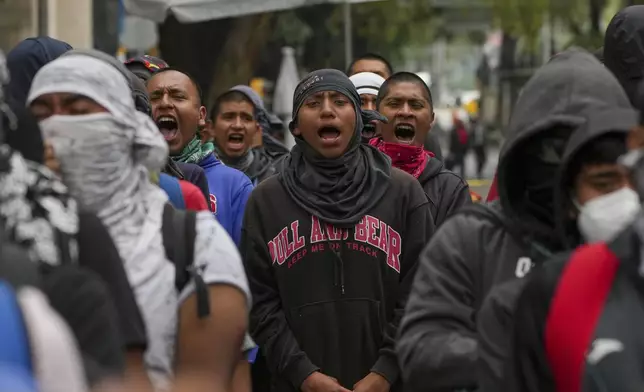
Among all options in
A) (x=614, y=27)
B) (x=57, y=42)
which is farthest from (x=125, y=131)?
(x=614, y=27)

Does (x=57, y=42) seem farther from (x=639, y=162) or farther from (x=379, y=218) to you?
(x=639, y=162)

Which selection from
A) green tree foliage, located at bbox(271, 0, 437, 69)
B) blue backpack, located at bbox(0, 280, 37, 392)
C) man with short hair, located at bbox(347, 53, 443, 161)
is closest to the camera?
blue backpack, located at bbox(0, 280, 37, 392)

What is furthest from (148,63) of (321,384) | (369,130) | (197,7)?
(197,7)

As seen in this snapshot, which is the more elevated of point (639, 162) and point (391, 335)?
point (639, 162)

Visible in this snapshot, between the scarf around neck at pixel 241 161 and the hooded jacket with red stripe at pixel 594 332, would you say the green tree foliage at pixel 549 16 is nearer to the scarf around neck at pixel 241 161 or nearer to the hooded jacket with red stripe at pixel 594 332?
the scarf around neck at pixel 241 161

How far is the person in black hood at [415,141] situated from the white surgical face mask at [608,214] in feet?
11.4

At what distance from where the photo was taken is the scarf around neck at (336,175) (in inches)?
251

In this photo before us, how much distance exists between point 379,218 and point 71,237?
9.45 feet

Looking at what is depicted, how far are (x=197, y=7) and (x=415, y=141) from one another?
6.40m

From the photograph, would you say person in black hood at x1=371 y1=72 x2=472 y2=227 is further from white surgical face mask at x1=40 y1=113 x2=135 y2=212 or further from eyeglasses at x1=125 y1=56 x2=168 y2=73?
white surgical face mask at x1=40 y1=113 x2=135 y2=212

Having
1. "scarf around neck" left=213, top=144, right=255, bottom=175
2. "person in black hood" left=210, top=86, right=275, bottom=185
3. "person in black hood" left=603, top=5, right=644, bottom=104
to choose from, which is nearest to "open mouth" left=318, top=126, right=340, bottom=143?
→ "person in black hood" left=603, top=5, right=644, bottom=104

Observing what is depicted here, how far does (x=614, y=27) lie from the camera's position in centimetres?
643

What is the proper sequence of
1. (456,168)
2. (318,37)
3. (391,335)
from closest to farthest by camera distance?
1. (391,335)
2. (318,37)
3. (456,168)

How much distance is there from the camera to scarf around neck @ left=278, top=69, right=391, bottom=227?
20.9 feet
